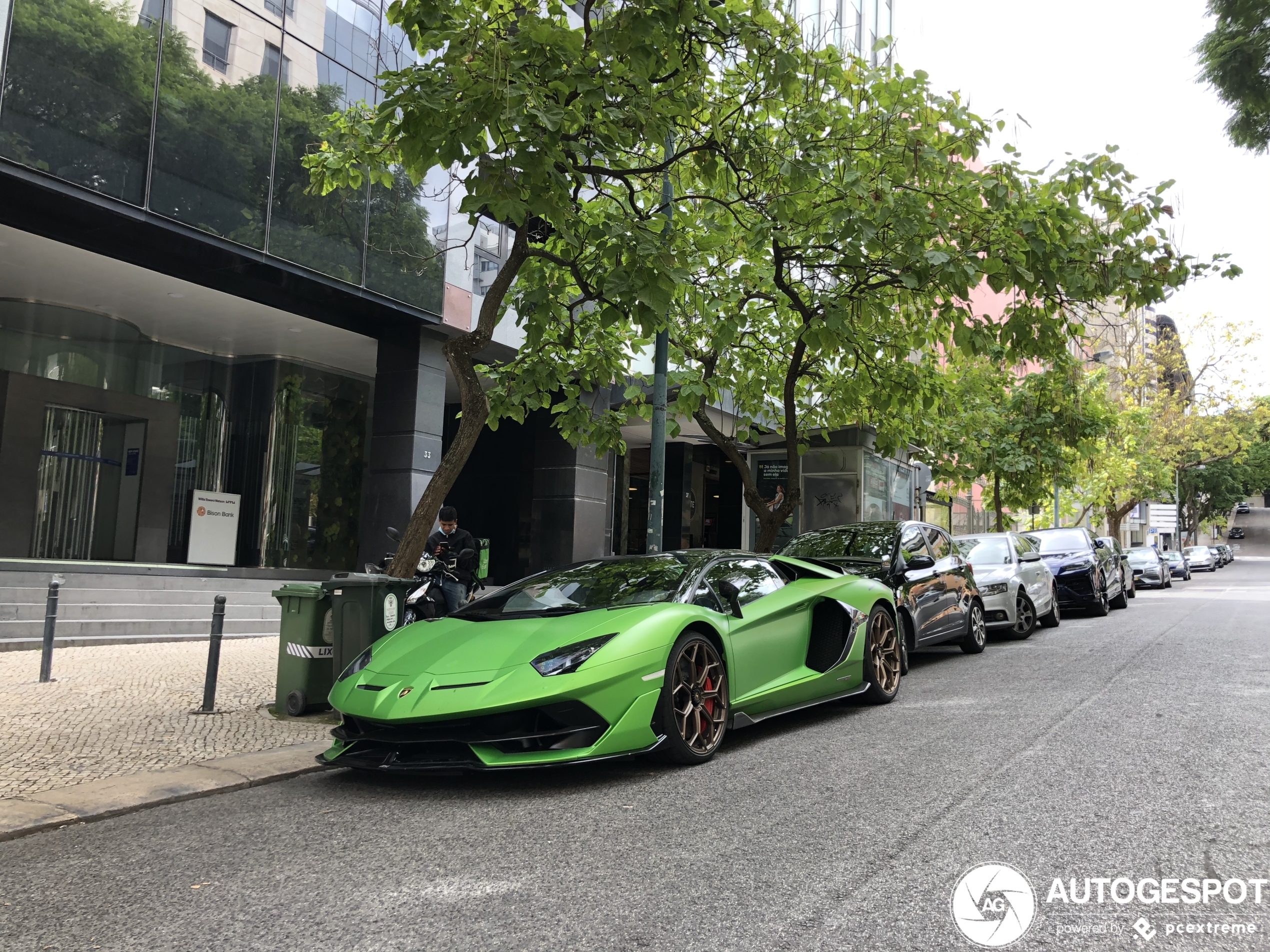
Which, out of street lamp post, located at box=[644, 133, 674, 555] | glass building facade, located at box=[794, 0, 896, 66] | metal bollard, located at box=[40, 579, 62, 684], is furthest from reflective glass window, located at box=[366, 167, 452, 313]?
glass building facade, located at box=[794, 0, 896, 66]

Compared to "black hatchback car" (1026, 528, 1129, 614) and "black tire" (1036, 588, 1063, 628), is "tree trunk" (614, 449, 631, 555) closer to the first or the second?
"black hatchback car" (1026, 528, 1129, 614)

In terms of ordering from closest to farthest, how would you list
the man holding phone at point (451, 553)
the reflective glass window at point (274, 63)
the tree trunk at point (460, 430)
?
the tree trunk at point (460, 430), the man holding phone at point (451, 553), the reflective glass window at point (274, 63)

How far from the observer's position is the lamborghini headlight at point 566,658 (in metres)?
4.86

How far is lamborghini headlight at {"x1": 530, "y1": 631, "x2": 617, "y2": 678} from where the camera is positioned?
4.86 metres

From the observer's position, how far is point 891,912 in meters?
3.09

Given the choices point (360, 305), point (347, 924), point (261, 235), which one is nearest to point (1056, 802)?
point (347, 924)

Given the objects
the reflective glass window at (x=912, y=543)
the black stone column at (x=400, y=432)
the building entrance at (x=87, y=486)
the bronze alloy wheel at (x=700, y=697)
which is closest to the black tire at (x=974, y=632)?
the reflective glass window at (x=912, y=543)

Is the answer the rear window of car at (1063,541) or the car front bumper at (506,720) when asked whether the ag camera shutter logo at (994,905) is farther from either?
the rear window of car at (1063,541)

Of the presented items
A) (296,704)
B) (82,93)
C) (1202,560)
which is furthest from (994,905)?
(1202,560)

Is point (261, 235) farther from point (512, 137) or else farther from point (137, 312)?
point (512, 137)

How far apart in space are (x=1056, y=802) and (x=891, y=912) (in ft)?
5.56

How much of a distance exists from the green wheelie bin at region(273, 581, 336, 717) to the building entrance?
10.8 meters

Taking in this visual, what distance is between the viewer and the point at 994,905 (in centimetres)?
316

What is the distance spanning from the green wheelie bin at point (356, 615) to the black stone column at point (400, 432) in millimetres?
8054
